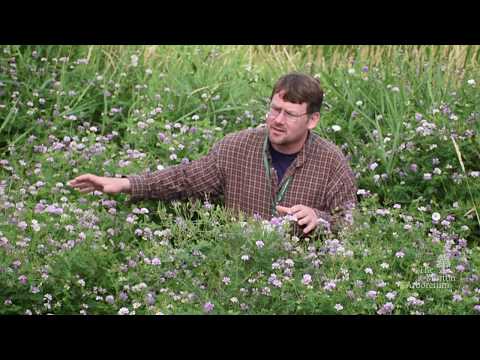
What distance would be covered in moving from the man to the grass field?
0.41ft

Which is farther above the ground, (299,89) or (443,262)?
(299,89)

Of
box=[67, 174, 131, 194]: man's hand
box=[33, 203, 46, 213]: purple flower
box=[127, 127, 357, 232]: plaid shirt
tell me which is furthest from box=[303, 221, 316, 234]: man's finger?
box=[33, 203, 46, 213]: purple flower

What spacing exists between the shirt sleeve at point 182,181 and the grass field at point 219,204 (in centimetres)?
10

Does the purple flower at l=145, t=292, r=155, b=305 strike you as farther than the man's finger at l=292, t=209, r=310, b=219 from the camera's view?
No

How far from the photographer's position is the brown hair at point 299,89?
217 inches

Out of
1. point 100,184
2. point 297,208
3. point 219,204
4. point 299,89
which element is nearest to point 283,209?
point 297,208

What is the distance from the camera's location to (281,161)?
5695mm

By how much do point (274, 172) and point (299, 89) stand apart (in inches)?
17.8

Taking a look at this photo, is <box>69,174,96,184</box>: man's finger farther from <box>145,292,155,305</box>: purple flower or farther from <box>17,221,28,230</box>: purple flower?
<box>145,292,155,305</box>: purple flower

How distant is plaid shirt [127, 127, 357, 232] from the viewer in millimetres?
5594

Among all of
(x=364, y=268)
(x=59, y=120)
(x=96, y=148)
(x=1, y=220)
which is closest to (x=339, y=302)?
(x=364, y=268)

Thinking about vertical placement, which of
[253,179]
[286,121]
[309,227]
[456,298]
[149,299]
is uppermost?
[286,121]

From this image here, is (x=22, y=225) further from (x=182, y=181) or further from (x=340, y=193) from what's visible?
(x=340, y=193)

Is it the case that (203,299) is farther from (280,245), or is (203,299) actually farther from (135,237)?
(135,237)
